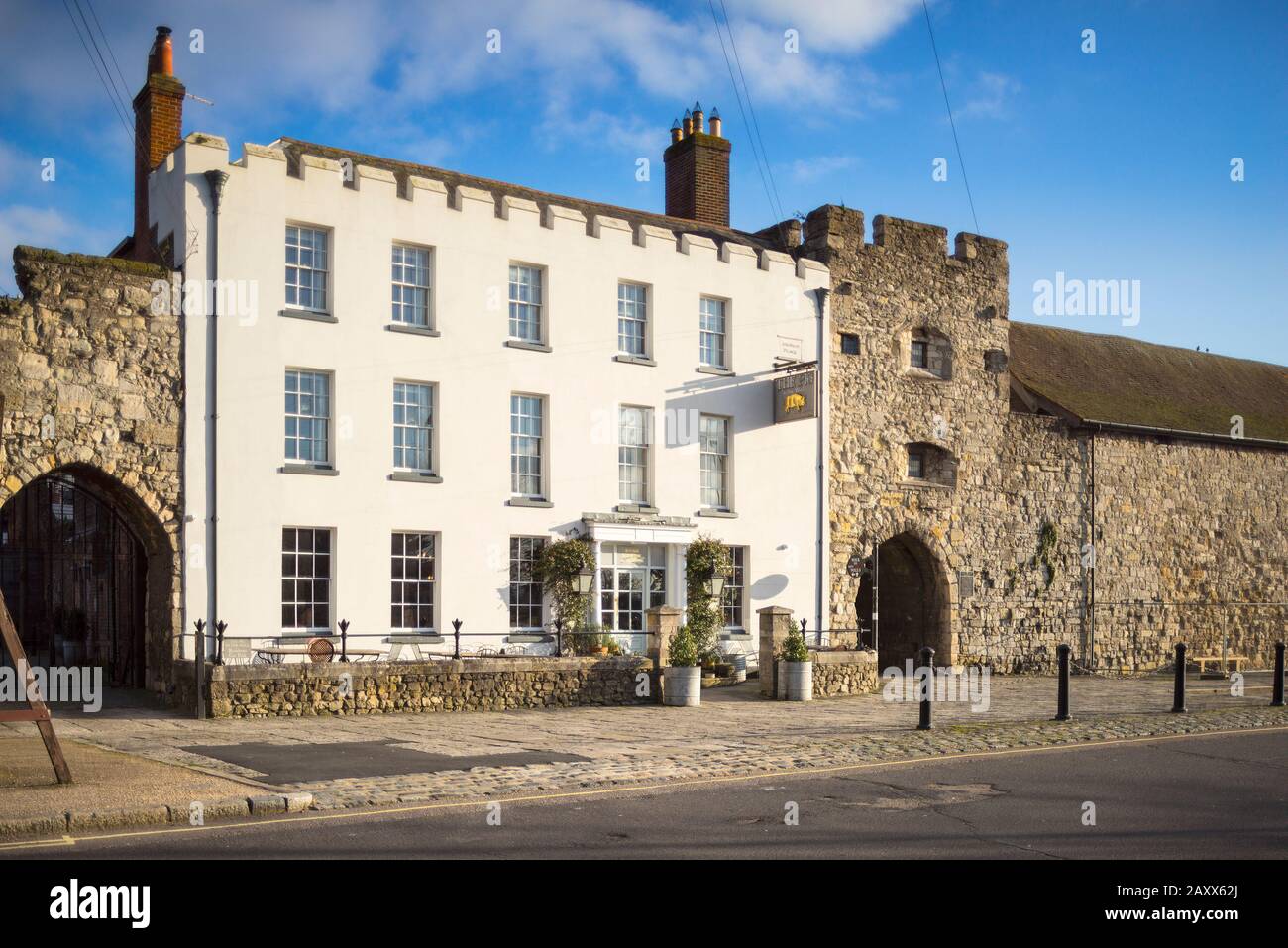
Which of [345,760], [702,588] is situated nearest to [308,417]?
[702,588]

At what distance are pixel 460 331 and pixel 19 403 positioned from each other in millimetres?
7491

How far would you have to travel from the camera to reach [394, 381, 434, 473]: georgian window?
22172 mm

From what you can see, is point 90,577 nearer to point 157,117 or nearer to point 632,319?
point 157,117

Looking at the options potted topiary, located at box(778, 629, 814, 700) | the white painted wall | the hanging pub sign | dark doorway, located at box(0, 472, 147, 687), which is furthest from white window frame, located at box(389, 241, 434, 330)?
potted topiary, located at box(778, 629, 814, 700)

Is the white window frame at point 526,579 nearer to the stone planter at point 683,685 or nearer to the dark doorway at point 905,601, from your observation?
the stone planter at point 683,685

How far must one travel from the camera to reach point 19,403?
18.5m

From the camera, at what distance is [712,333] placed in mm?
26266

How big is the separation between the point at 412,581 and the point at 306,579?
1965 mm

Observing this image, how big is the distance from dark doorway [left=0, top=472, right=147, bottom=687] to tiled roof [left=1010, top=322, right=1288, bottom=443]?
22172mm

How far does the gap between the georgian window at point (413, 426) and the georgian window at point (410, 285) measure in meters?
1.20

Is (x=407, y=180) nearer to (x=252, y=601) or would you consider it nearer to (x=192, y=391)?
(x=192, y=391)

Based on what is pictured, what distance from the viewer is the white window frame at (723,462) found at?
84.8ft
